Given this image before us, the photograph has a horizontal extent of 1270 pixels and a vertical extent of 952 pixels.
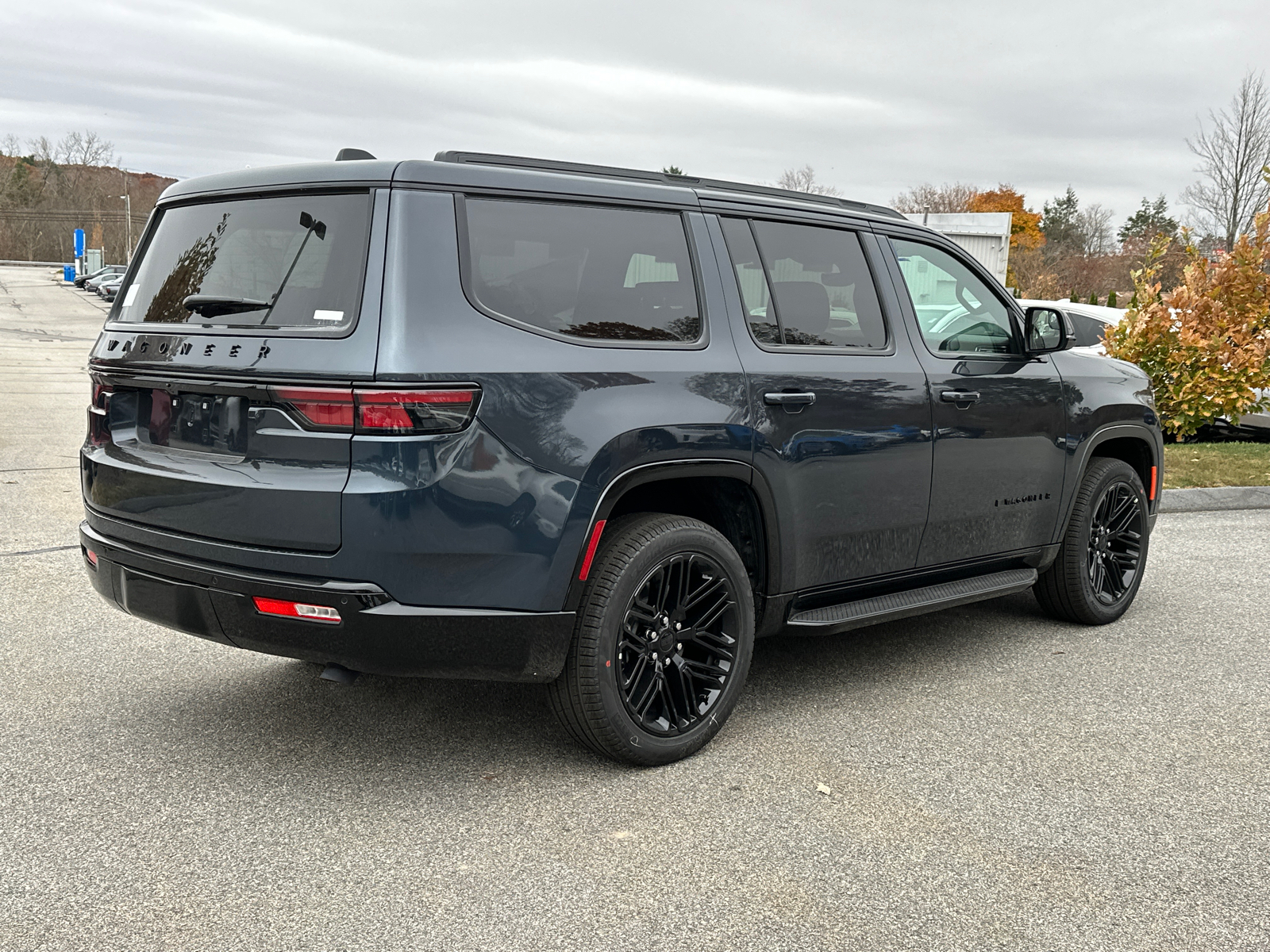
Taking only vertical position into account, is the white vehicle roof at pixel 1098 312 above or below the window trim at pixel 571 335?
above

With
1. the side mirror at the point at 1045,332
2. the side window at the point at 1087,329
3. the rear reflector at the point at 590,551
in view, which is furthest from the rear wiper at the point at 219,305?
the side window at the point at 1087,329

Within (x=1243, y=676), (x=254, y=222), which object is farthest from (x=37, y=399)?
(x=1243, y=676)

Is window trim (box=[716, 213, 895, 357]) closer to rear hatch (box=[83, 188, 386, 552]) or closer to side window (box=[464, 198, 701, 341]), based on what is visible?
side window (box=[464, 198, 701, 341])

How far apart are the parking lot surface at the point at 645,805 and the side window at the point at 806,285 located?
58.8 inches

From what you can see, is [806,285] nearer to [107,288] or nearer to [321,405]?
[321,405]

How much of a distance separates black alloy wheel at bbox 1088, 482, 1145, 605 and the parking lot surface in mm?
391

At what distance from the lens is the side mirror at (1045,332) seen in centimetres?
539

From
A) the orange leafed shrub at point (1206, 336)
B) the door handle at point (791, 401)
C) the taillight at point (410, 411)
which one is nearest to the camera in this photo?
the taillight at point (410, 411)

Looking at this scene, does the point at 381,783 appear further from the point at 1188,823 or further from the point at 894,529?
the point at 1188,823

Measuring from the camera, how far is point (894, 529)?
4.73m

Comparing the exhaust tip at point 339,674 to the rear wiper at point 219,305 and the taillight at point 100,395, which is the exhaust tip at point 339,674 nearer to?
the rear wiper at point 219,305

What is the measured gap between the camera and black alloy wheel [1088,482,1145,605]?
5977mm

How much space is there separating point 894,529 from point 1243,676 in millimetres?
1865

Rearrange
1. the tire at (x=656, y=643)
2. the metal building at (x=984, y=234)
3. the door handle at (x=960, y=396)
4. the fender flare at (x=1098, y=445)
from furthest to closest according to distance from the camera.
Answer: the metal building at (x=984, y=234) → the fender flare at (x=1098, y=445) → the door handle at (x=960, y=396) → the tire at (x=656, y=643)
